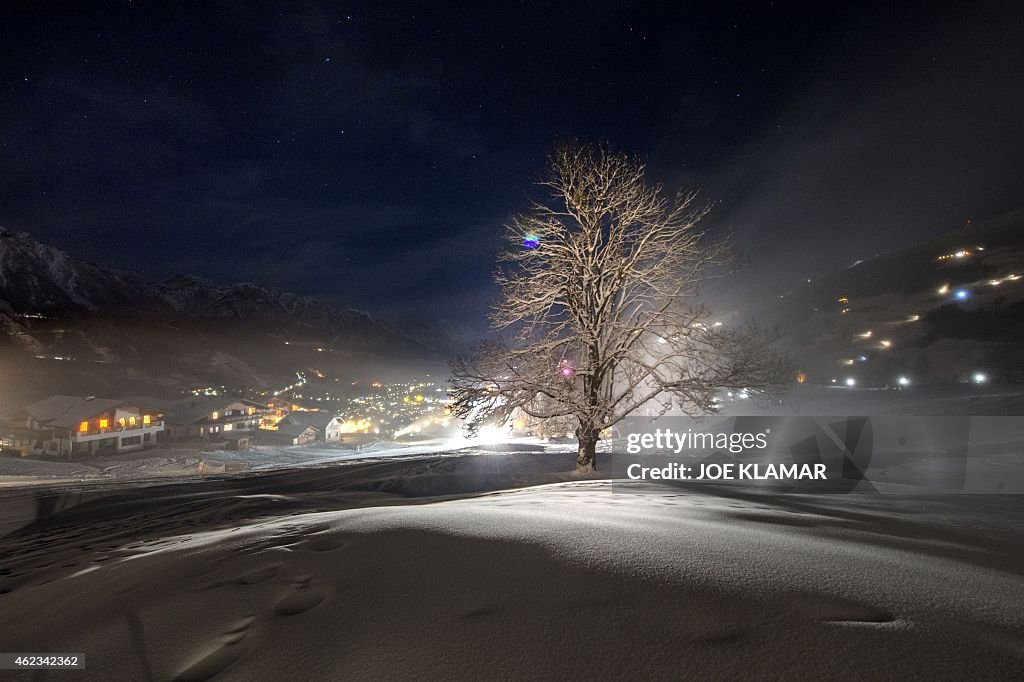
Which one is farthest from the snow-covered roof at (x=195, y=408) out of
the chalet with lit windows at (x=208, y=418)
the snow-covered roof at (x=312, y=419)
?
the snow-covered roof at (x=312, y=419)

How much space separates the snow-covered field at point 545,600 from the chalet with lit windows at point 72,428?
54275mm

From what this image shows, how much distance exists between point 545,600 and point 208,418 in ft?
228

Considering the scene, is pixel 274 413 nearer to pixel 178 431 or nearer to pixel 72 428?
pixel 178 431

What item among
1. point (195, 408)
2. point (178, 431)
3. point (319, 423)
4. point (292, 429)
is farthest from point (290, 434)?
point (178, 431)

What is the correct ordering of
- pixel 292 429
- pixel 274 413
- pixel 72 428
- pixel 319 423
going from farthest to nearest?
pixel 274 413 < pixel 319 423 < pixel 292 429 < pixel 72 428

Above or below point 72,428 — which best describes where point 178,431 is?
below

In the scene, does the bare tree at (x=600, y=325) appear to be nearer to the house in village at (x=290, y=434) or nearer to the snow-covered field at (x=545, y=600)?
the snow-covered field at (x=545, y=600)

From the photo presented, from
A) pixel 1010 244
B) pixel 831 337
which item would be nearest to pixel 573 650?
pixel 831 337

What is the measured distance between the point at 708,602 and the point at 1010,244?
63.3 meters

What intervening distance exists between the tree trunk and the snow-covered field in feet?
22.9

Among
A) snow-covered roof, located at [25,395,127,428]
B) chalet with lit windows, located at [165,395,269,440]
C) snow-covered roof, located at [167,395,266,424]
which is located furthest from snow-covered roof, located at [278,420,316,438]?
snow-covered roof, located at [25,395,127,428]

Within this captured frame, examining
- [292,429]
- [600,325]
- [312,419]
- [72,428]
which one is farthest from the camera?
[312,419]

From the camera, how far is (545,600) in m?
1.96

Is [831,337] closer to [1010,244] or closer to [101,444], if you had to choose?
[1010,244]
